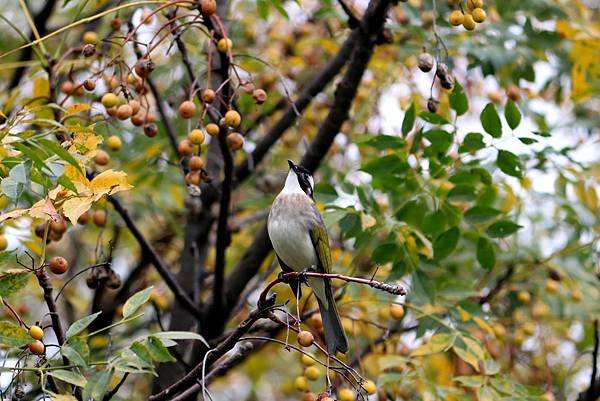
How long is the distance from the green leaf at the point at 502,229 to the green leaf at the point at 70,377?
229 cm

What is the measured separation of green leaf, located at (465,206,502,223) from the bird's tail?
2.83 feet

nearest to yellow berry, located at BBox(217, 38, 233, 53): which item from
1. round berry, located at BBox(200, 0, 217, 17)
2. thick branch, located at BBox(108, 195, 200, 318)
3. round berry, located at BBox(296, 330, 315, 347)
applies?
round berry, located at BBox(200, 0, 217, 17)

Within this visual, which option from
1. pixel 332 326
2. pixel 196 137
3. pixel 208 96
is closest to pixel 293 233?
pixel 332 326

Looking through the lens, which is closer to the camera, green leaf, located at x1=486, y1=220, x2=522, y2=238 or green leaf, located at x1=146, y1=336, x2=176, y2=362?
green leaf, located at x1=146, y1=336, x2=176, y2=362

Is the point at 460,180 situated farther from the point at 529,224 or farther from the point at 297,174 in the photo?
the point at 529,224

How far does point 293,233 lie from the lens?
4156 millimetres

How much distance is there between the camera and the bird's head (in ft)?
14.8

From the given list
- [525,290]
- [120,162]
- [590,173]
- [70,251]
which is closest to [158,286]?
[120,162]

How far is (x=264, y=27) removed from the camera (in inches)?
289

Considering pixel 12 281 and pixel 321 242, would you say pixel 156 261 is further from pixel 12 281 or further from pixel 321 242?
pixel 12 281

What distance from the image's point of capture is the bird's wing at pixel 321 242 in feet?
13.8

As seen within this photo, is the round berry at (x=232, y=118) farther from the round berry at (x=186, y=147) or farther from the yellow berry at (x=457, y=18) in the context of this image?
the yellow berry at (x=457, y=18)

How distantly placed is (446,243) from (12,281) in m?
2.07

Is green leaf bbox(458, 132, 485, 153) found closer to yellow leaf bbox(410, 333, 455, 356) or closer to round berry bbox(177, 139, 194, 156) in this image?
yellow leaf bbox(410, 333, 455, 356)
